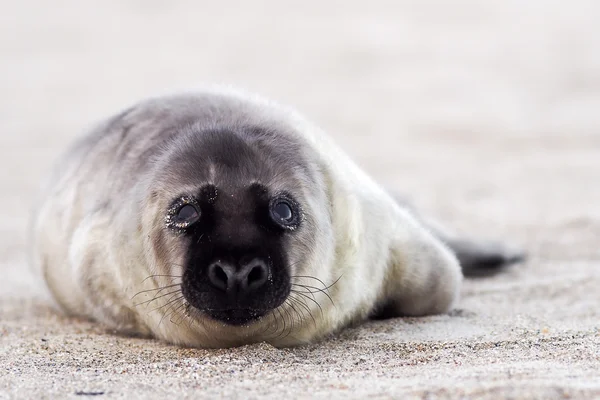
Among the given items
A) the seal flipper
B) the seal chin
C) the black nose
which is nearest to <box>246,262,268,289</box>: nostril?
the black nose

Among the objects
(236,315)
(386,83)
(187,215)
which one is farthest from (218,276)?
(386,83)

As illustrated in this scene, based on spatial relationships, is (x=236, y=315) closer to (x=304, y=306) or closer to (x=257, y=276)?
(x=257, y=276)

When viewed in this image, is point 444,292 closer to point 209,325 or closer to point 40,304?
point 209,325

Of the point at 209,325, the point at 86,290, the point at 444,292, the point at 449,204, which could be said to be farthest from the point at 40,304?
the point at 449,204

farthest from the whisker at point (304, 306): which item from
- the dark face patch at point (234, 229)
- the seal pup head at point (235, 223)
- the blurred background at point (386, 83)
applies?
the blurred background at point (386, 83)

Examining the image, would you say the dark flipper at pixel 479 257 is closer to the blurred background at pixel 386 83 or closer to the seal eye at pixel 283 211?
the blurred background at pixel 386 83

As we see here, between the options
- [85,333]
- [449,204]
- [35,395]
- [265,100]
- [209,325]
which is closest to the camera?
[35,395]

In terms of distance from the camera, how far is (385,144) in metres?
11.6

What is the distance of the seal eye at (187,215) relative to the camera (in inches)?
150

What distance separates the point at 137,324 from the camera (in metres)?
4.47

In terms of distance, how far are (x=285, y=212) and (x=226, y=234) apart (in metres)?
0.34

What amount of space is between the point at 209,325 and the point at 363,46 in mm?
12344

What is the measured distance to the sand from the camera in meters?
3.42

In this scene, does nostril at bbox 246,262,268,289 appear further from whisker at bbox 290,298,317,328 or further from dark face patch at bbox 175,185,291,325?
whisker at bbox 290,298,317,328
